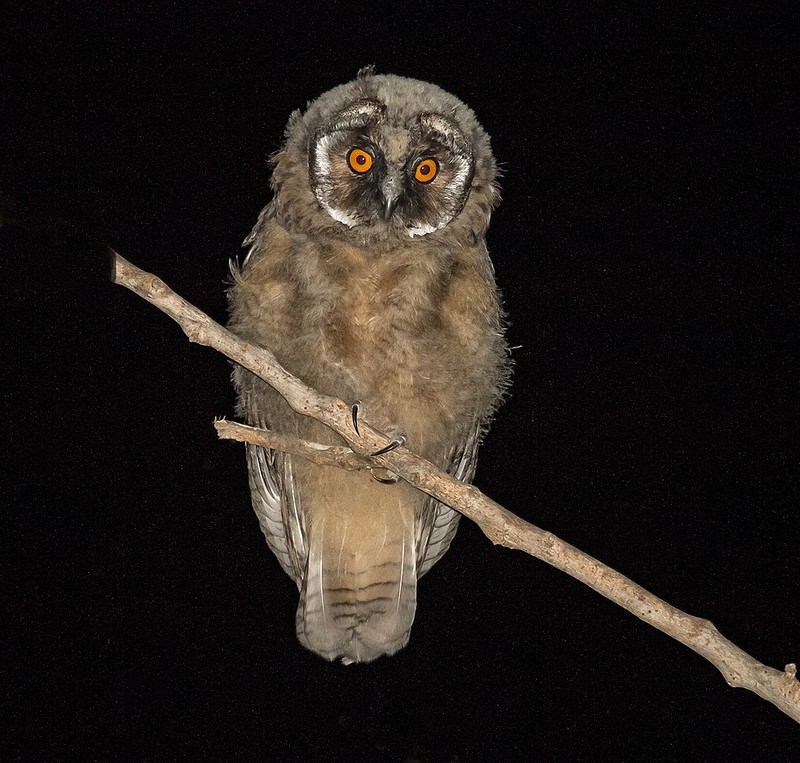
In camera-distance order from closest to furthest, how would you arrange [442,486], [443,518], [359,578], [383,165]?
1. [442,486]
2. [383,165]
3. [359,578]
4. [443,518]

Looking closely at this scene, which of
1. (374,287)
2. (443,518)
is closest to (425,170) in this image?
(374,287)

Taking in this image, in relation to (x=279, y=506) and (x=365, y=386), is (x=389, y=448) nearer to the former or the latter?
(x=365, y=386)

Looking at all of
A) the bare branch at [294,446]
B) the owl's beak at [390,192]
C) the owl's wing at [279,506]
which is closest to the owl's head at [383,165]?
the owl's beak at [390,192]

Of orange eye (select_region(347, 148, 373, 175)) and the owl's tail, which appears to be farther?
the owl's tail

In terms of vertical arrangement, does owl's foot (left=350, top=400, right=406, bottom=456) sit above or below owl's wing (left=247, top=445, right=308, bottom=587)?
above

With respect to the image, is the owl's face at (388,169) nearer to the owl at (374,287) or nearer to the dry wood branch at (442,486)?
the owl at (374,287)

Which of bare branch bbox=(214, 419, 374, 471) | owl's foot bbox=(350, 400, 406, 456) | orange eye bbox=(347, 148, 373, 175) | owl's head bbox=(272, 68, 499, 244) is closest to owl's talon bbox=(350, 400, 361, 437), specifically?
owl's foot bbox=(350, 400, 406, 456)

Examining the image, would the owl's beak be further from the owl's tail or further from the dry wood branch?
the owl's tail
